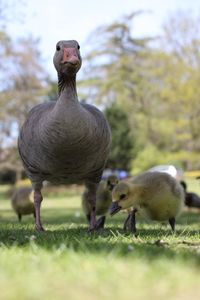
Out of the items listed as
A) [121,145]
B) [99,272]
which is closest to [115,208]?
[99,272]

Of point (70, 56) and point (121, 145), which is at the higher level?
point (70, 56)

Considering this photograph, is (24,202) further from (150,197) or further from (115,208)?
(115,208)

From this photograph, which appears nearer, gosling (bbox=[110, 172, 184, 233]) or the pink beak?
the pink beak

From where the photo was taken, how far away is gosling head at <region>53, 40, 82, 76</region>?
594 cm

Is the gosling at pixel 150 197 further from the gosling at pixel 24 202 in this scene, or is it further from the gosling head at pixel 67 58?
the gosling at pixel 24 202

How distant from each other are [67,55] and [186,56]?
27290mm

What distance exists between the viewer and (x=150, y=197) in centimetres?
658

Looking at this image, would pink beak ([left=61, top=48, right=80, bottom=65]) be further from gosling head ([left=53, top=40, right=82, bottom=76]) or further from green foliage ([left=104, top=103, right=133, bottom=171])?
green foliage ([left=104, top=103, right=133, bottom=171])

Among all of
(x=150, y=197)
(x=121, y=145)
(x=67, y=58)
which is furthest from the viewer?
(x=121, y=145)

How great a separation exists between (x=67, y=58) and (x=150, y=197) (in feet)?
7.03

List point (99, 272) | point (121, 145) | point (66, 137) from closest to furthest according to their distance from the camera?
point (99, 272) < point (66, 137) < point (121, 145)

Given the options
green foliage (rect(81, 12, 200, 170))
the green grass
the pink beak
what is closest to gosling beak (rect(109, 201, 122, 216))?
the pink beak

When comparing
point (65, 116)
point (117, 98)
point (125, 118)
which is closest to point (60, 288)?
point (65, 116)

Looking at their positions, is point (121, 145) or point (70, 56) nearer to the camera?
point (70, 56)
